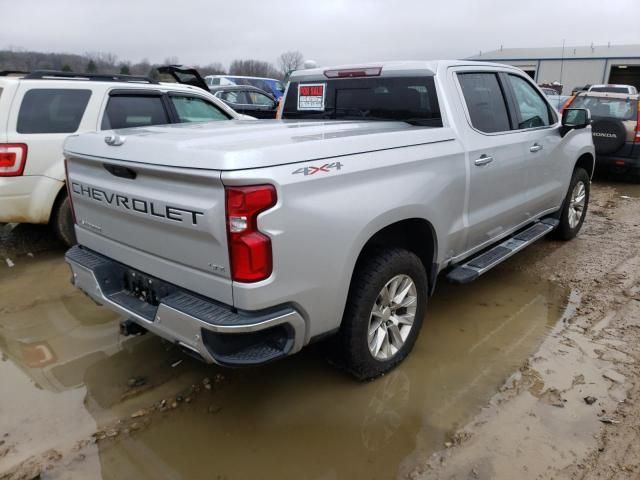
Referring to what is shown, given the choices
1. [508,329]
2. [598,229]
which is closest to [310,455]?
[508,329]

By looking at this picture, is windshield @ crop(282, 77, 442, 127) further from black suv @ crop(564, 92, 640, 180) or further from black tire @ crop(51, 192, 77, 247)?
black suv @ crop(564, 92, 640, 180)

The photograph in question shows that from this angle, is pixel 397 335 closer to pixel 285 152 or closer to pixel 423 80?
pixel 285 152

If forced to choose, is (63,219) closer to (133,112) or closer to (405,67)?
(133,112)

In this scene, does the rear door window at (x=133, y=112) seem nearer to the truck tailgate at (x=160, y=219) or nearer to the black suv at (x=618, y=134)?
the truck tailgate at (x=160, y=219)

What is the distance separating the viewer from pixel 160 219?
241 centimetres

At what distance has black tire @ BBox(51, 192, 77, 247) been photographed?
5070mm

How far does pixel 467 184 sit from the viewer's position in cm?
342

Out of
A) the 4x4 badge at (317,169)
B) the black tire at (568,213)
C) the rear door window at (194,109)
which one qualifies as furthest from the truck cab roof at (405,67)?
the rear door window at (194,109)

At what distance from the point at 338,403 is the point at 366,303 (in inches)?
25.7

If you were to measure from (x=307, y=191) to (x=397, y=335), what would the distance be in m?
1.28

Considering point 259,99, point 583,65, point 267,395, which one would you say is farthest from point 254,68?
point 267,395

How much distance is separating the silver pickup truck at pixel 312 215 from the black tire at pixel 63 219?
2.20 meters

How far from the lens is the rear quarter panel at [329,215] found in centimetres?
223

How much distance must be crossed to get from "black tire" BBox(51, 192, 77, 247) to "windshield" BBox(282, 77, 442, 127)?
2.40 meters
